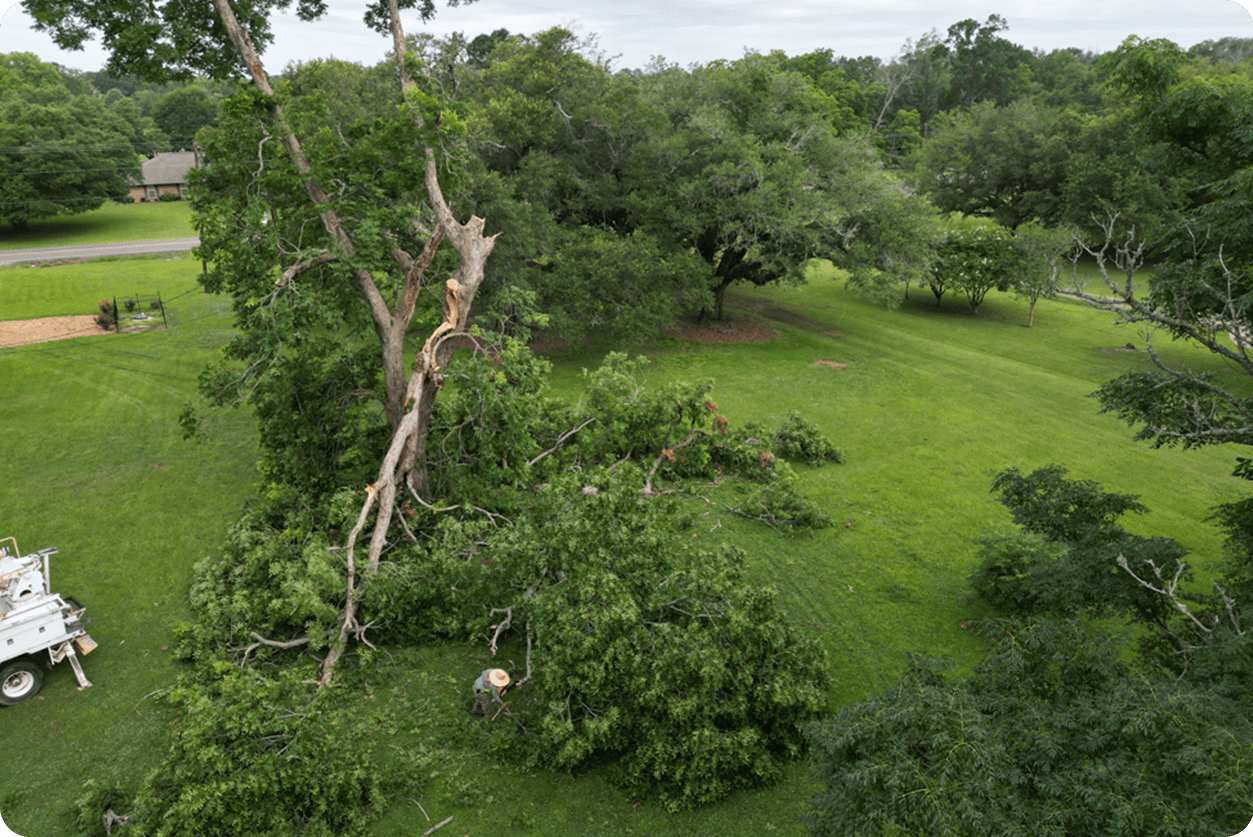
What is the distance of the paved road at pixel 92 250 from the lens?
35781 mm

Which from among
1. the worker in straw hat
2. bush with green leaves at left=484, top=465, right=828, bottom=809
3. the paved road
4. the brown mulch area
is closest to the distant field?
the paved road

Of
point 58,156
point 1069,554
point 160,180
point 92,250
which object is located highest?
point 58,156

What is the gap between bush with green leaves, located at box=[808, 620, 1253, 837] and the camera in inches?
191

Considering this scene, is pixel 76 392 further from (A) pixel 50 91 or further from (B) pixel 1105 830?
(A) pixel 50 91

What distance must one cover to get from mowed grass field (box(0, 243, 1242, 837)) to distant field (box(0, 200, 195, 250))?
1216cm

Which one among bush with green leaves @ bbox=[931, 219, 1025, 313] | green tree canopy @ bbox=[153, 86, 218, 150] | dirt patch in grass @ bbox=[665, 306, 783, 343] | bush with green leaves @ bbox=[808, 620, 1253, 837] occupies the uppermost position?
green tree canopy @ bbox=[153, 86, 218, 150]

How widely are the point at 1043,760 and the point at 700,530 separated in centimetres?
890

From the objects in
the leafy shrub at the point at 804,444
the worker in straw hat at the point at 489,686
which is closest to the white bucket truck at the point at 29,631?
the worker in straw hat at the point at 489,686

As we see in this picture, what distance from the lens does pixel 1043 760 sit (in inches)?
218

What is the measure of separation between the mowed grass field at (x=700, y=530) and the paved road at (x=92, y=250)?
230 inches

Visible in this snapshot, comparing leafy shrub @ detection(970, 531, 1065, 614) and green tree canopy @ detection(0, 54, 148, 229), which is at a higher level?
green tree canopy @ detection(0, 54, 148, 229)

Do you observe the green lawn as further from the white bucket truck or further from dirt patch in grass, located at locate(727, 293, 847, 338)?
dirt patch in grass, located at locate(727, 293, 847, 338)

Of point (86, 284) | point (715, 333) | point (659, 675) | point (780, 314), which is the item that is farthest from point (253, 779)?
point (86, 284)

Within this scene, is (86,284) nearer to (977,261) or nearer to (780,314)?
(780,314)
